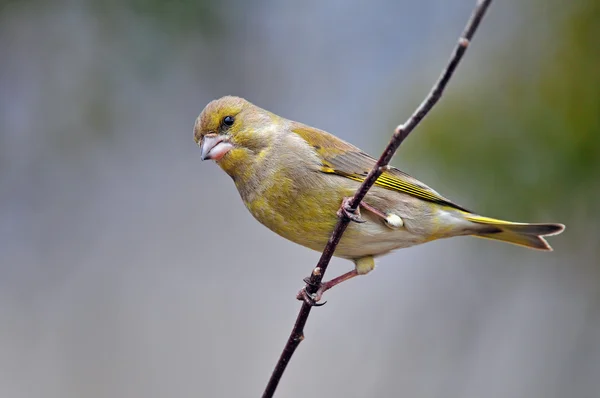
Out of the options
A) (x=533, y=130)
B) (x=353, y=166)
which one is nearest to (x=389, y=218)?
(x=353, y=166)

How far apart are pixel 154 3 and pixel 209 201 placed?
6.64 ft

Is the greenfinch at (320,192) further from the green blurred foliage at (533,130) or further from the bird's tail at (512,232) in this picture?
the green blurred foliage at (533,130)

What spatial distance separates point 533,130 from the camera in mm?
4719

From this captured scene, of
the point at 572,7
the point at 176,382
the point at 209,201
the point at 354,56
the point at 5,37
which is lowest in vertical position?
the point at 176,382

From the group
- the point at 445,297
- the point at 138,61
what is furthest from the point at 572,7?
the point at 138,61

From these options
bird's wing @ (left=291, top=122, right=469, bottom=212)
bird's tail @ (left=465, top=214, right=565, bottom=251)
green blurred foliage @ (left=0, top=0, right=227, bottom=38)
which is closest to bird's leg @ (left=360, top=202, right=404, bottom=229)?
bird's wing @ (left=291, top=122, right=469, bottom=212)

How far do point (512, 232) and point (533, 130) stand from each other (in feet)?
3.90

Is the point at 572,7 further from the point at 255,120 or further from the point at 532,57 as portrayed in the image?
the point at 255,120

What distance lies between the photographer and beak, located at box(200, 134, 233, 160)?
3555mm

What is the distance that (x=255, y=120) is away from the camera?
3768 millimetres

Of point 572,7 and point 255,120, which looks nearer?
point 255,120

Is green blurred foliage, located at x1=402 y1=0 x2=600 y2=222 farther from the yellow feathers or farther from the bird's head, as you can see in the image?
the bird's head

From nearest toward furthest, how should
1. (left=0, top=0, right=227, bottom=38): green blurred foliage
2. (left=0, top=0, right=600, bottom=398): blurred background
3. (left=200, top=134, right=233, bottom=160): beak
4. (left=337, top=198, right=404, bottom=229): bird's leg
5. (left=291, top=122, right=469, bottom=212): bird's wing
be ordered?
(left=337, top=198, right=404, bottom=229): bird's leg, (left=200, top=134, right=233, bottom=160): beak, (left=291, top=122, right=469, bottom=212): bird's wing, (left=0, top=0, right=600, bottom=398): blurred background, (left=0, top=0, right=227, bottom=38): green blurred foliage

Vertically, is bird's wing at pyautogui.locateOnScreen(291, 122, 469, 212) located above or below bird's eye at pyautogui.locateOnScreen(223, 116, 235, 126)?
above
